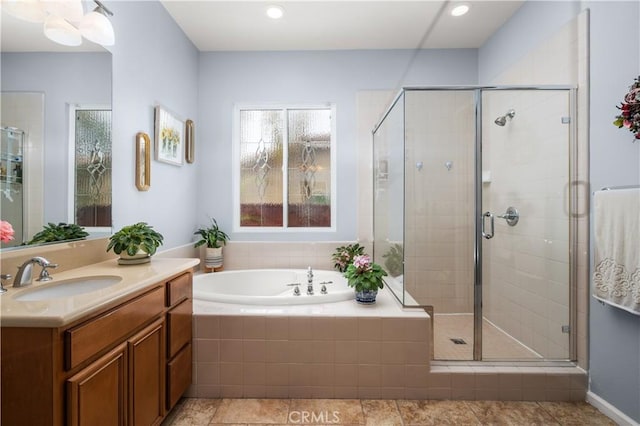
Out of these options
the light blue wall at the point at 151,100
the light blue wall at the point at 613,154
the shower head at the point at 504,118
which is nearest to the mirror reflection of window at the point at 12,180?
the light blue wall at the point at 151,100

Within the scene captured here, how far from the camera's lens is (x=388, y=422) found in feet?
5.36

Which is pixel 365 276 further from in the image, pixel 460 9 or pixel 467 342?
pixel 460 9

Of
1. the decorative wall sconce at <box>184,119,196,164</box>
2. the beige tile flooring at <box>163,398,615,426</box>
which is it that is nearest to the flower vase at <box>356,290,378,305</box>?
the beige tile flooring at <box>163,398,615,426</box>

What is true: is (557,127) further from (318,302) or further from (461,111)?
(318,302)

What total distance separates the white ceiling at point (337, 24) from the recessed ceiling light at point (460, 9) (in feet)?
0.15

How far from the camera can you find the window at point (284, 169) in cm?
321

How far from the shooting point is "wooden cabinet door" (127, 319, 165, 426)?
1.25m

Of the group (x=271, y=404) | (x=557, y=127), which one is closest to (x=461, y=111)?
(x=557, y=127)

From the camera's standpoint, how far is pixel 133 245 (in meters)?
1.65

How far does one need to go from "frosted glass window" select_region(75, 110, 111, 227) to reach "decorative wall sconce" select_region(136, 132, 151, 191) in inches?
13.0

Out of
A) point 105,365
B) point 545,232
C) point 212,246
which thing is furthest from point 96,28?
point 545,232

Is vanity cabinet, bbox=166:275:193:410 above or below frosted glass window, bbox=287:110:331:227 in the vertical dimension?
below

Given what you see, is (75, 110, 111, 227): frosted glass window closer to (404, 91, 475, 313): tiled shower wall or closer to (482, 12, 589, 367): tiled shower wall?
(404, 91, 475, 313): tiled shower wall

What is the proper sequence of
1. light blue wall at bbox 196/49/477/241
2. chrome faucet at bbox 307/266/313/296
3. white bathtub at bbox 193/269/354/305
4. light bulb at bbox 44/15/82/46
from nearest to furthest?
light bulb at bbox 44/15/82/46 < chrome faucet at bbox 307/266/313/296 < white bathtub at bbox 193/269/354/305 < light blue wall at bbox 196/49/477/241
